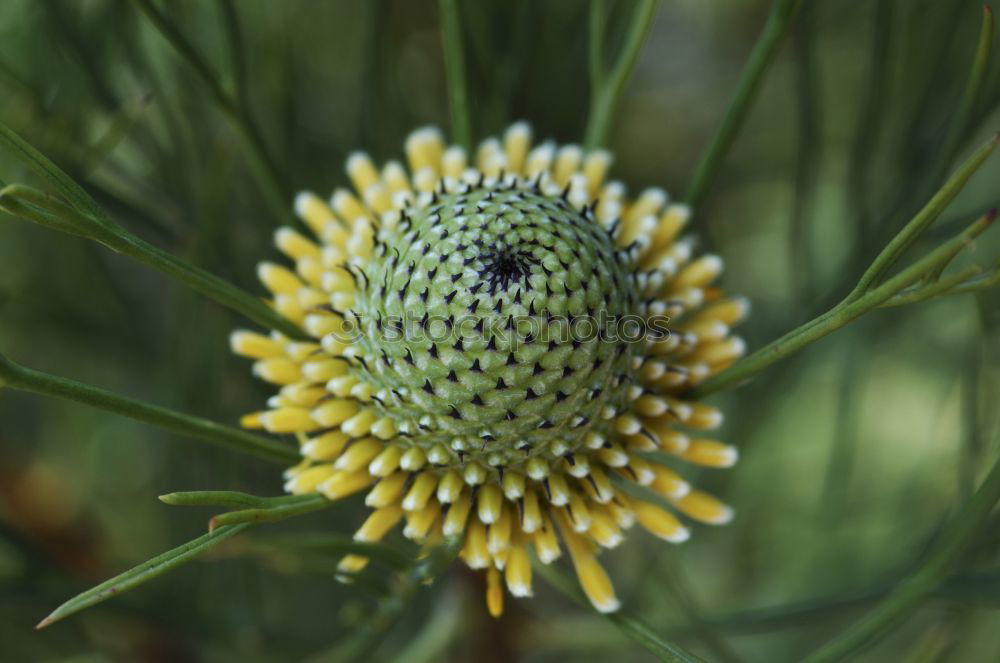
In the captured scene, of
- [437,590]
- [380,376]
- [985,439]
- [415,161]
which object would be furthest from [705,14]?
[380,376]

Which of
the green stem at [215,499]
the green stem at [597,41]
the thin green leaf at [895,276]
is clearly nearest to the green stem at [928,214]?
the thin green leaf at [895,276]

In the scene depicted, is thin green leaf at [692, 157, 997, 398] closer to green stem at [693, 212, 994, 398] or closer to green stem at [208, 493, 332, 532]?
green stem at [693, 212, 994, 398]

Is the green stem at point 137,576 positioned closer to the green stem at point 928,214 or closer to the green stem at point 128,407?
the green stem at point 128,407

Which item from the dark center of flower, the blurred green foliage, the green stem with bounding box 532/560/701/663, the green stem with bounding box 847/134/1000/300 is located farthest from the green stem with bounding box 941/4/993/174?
the green stem with bounding box 532/560/701/663

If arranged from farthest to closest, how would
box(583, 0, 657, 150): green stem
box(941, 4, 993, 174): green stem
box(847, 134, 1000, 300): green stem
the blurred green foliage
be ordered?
the blurred green foliage
box(583, 0, 657, 150): green stem
box(941, 4, 993, 174): green stem
box(847, 134, 1000, 300): green stem

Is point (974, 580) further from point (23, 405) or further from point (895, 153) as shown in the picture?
point (23, 405)
